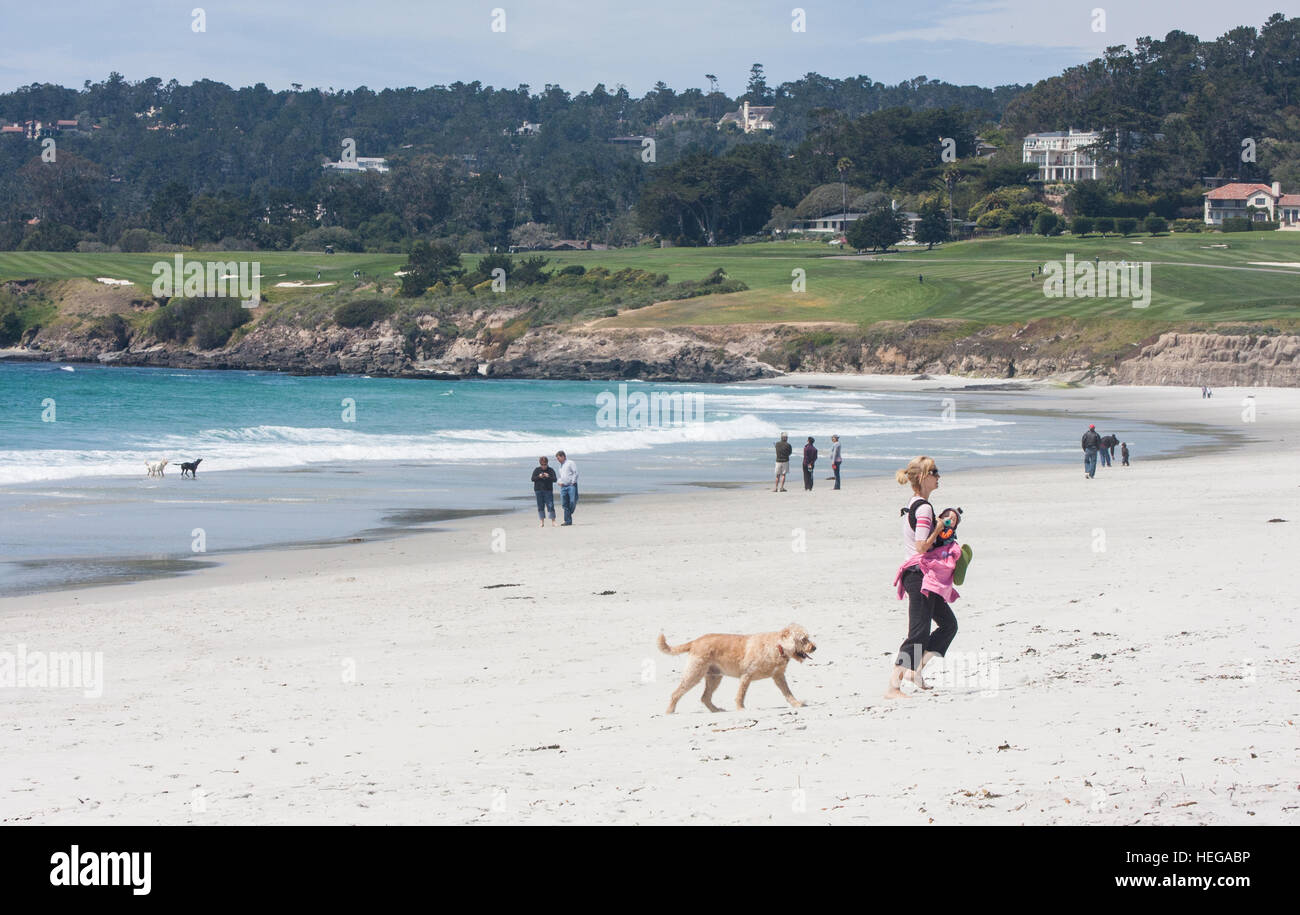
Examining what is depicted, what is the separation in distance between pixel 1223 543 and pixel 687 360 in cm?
7189

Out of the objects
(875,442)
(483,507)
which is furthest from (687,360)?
(483,507)

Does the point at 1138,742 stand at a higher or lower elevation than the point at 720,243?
lower

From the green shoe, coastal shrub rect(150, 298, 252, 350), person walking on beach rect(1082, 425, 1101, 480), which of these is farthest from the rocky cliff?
the green shoe

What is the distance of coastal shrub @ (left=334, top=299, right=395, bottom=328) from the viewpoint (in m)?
103

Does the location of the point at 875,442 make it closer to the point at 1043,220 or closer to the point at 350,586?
the point at 350,586

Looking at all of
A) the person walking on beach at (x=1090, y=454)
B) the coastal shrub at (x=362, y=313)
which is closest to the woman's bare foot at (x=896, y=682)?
the person walking on beach at (x=1090, y=454)

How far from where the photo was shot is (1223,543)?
15.1 metres

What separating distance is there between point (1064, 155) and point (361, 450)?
131 m

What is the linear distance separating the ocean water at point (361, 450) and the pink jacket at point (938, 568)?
11083mm

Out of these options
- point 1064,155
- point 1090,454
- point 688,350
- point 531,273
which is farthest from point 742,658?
point 1064,155

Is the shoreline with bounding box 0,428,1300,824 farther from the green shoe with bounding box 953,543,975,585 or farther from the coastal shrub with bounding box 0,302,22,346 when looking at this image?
the coastal shrub with bounding box 0,302,22,346

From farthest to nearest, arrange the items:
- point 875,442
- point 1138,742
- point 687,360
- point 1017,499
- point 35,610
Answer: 1. point 687,360
2. point 875,442
3. point 1017,499
4. point 35,610
5. point 1138,742
